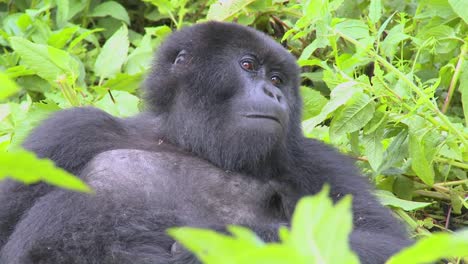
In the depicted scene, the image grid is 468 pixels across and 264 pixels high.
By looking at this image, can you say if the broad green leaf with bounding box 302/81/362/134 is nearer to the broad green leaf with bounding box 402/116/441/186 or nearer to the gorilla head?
the gorilla head

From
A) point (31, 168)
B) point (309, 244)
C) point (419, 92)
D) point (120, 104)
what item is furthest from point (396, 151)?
point (31, 168)

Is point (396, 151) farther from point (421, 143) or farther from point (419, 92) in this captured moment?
point (419, 92)

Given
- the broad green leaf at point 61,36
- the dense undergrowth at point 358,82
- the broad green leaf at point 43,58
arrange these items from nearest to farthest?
the dense undergrowth at point 358,82
the broad green leaf at point 43,58
the broad green leaf at point 61,36

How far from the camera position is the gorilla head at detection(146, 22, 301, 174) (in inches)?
110

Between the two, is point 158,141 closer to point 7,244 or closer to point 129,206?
point 129,206

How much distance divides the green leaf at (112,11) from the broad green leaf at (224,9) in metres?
1.01

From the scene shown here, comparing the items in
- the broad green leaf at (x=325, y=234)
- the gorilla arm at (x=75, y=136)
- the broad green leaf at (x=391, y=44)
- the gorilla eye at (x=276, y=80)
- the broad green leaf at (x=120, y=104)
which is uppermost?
the broad green leaf at (x=325, y=234)

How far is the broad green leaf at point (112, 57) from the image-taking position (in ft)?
14.3

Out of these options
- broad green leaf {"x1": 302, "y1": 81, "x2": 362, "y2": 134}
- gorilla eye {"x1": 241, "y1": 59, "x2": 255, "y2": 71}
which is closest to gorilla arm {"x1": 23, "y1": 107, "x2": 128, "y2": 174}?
gorilla eye {"x1": 241, "y1": 59, "x2": 255, "y2": 71}

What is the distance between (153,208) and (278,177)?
0.60 m

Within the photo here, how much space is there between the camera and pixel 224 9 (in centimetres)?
413

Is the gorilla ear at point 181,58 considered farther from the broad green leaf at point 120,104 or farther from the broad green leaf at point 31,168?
the broad green leaf at point 31,168

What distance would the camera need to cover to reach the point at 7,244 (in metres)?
2.59

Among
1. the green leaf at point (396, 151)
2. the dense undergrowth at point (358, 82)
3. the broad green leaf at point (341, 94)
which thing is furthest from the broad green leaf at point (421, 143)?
the broad green leaf at point (341, 94)
